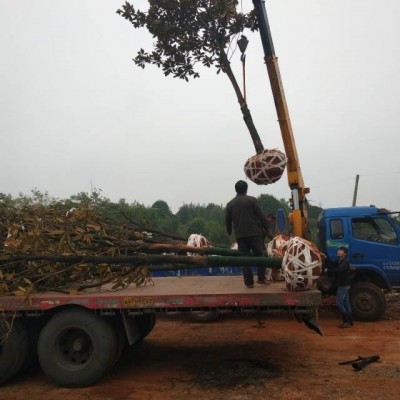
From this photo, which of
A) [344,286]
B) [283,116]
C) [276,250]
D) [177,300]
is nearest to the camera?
[177,300]

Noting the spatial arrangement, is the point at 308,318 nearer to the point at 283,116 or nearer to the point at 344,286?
the point at 344,286

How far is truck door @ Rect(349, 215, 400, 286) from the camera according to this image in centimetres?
981

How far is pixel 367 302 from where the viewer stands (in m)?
9.71

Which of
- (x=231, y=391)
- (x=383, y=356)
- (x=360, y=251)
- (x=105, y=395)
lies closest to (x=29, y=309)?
(x=105, y=395)

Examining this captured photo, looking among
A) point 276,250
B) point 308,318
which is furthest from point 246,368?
point 276,250

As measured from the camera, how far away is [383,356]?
6.79 m

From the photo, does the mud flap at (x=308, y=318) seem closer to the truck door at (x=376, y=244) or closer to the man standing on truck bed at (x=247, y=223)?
the man standing on truck bed at (x=247, y=223)

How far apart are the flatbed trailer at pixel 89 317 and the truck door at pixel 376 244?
4.41m

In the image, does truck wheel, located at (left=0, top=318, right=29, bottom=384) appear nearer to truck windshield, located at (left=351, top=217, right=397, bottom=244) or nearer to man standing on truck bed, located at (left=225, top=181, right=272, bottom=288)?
man standing on truck bed, located at (left=225, top=181, right=272, bottom=288)

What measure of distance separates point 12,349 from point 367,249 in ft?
23.9

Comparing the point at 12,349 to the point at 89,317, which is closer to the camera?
the point at 89,317

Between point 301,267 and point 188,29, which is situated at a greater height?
point 188,29

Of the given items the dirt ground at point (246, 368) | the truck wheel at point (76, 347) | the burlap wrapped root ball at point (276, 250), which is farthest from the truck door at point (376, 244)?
the truck wheel at point (76, 347)

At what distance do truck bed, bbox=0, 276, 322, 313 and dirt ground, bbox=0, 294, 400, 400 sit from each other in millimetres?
953
